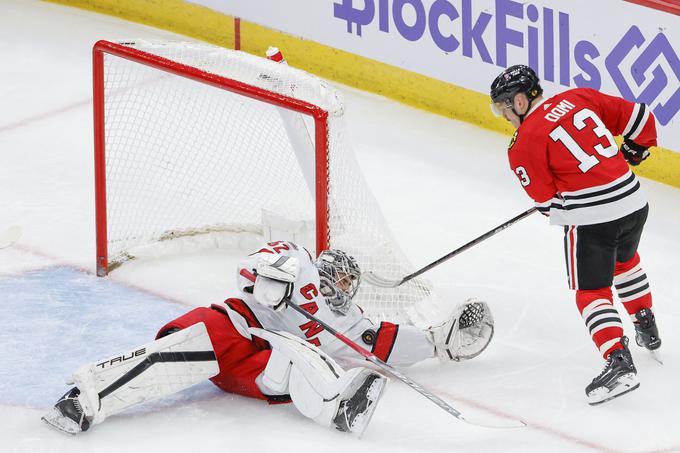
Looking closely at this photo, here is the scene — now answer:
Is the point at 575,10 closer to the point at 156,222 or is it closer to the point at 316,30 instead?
the point at 316,30

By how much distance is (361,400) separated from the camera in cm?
429

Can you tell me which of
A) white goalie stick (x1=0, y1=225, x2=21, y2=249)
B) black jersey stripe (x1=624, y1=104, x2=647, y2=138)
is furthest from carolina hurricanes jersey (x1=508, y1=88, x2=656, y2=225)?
white goalie stick (x1=0, y1=225, x2=21, y2=249)

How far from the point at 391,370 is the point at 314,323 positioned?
0.87ft

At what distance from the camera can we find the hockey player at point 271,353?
4289mm

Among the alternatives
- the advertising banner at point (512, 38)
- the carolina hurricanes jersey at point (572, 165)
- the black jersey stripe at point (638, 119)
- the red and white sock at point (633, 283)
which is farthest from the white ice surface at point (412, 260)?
the black jersey stripe at point (638, 119)

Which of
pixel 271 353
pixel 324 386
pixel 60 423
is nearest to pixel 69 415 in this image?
pixel 60 423

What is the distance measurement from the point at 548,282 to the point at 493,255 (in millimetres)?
298

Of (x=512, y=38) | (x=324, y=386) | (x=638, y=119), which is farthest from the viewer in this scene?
(x=512, y=38)

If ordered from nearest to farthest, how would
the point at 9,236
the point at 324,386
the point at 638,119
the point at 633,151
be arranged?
the point at 324,386 → the point at 638,119 → the point at 633,151 → the point at 9,236

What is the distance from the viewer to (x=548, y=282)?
5.37 meters

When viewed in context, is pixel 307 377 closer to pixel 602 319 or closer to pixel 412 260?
pixel 602 319

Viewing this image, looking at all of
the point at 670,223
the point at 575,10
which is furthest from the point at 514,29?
the point at 670,223

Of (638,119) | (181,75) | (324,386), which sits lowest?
(324,386)

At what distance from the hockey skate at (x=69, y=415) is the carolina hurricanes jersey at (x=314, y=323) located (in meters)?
0.51
